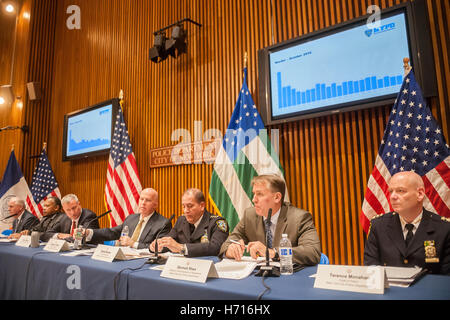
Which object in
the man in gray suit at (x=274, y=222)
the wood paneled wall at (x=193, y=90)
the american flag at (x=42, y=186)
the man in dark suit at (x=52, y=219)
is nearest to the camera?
the man in gray suit at (x=274, y=222)

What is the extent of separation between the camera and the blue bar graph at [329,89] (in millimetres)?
2982

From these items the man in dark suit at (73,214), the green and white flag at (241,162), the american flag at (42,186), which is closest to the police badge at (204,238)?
the green and white flag at (241,162)

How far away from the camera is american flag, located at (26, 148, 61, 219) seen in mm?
5880

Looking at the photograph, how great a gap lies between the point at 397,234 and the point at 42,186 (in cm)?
595

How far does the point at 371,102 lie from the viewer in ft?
9.96

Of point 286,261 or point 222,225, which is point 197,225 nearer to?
point 222,225

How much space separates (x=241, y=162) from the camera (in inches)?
141

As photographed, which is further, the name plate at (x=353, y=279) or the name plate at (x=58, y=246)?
the name plate at (x=58, y=246)

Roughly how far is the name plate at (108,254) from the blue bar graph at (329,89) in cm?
233

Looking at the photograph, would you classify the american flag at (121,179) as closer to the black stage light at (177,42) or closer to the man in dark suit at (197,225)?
the black stage light at (177,42)

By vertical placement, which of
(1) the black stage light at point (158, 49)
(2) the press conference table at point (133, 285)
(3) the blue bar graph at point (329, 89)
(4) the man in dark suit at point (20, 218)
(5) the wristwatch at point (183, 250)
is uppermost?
(1) the black stage light at point (158, 49)
